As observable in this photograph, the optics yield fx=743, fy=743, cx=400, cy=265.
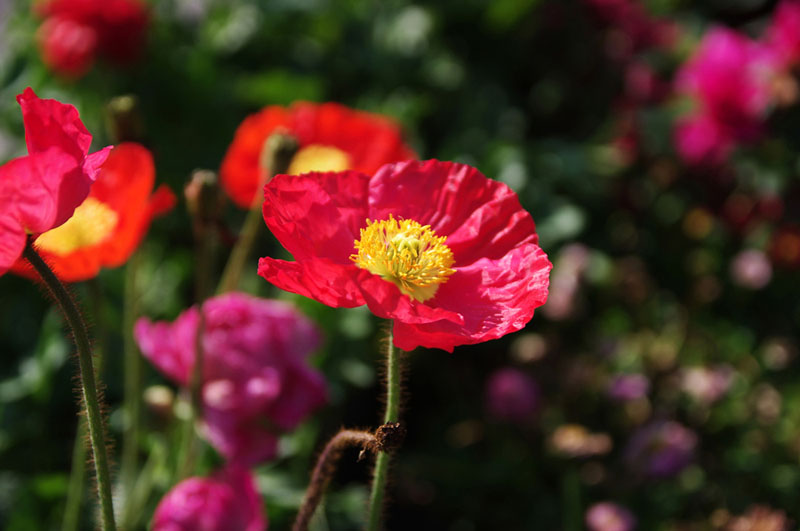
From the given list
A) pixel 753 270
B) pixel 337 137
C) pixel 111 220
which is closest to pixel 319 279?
pixel 111 220

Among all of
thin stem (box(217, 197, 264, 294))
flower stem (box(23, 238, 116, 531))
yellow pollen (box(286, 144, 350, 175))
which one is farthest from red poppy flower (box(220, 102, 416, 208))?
flower stem (box(23, 238, 116, 531))

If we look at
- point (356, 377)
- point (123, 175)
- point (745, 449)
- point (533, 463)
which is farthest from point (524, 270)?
point (745, 449)

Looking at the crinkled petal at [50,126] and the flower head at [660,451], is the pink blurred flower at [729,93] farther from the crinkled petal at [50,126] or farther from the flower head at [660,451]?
the crinkled petal at [50,126]

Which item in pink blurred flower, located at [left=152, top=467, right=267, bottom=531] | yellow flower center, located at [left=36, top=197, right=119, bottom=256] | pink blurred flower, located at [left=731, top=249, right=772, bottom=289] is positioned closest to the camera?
pink blurred flower, located at [left=152, top=467, right=267, bottom=531]

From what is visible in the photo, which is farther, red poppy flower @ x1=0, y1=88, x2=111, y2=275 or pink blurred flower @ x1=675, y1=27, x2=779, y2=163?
pink blurred flower @ x1=675, y1=27, x2=779, y2=163

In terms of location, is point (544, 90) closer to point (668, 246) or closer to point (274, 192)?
point (668, 246)

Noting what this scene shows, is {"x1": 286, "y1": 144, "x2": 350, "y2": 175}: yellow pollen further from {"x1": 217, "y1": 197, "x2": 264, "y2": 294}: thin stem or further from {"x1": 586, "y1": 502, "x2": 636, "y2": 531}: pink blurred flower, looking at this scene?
{"x1": 586, "y1": 502, "x2": 636, "y2": 531}: pink blurred flower

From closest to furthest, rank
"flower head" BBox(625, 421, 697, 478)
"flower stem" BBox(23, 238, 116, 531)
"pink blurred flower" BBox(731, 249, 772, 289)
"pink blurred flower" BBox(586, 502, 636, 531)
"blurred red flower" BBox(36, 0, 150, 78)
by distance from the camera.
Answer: "flower stem" BBox(23, 238, 116, 531) → "pink blurred flower" BBox(586, 502, 636, 531) → "flower head" BBox(625, 421, 697, 478) → "blurred red flower" BBox(36, 0, 150, 78) → "pink blurred flower" BBox(731, 249, 772, 289)
